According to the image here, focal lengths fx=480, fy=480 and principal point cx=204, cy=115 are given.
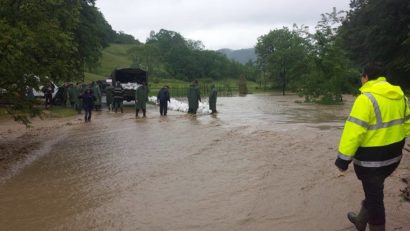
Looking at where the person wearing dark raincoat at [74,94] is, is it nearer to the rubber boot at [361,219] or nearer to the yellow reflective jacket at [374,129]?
the rubber boot at [361,219]

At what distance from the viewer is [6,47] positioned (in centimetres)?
1191

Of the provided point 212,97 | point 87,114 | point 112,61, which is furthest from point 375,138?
point 112,61

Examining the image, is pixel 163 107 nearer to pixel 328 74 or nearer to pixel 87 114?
pixel 87 114

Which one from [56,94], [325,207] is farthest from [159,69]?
[325,207]

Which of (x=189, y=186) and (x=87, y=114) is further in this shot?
(x=87, y=114)

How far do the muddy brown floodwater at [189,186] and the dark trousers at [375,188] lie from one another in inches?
36.0

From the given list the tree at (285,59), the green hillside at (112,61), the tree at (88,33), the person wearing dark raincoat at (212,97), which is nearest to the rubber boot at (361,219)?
the person wearing dark raincoat at (212,97)

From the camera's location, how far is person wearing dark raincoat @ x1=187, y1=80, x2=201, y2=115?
75.1 ft

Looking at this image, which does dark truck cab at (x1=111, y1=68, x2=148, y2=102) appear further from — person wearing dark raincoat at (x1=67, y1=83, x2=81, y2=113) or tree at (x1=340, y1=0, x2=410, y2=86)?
tree at (x1=340, y1=0, x2=410, y2=86)

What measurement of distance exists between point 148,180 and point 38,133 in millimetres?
10117

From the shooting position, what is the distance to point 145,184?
864 cm

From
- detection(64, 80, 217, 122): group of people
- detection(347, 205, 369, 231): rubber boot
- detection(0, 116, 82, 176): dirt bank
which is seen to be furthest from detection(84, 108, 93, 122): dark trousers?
detection(347, 205, 369, 231): rubber boot

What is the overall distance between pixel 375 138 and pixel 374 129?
0.09m

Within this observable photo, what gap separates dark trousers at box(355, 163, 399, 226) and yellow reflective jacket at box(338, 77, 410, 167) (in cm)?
7
